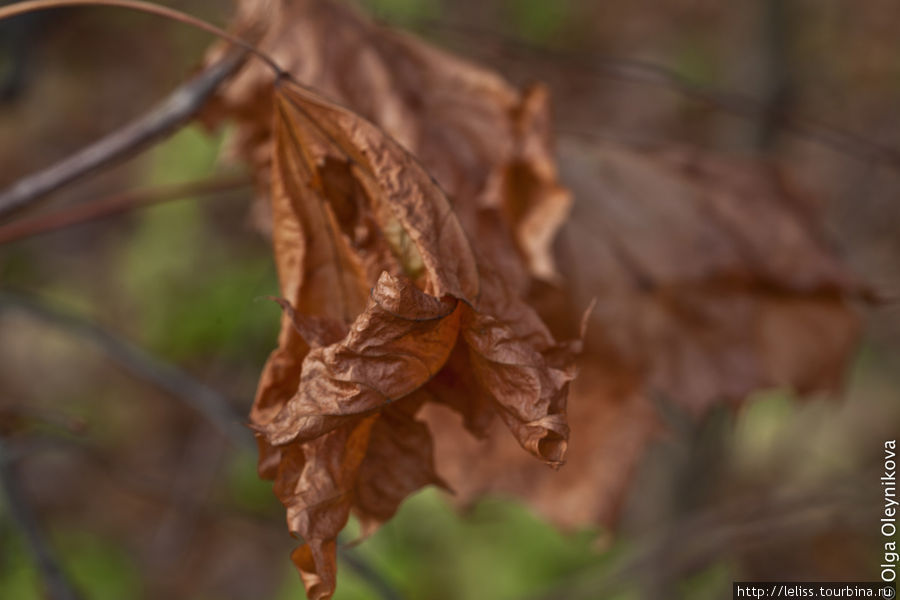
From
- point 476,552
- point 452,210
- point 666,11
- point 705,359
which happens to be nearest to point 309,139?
point 452,210

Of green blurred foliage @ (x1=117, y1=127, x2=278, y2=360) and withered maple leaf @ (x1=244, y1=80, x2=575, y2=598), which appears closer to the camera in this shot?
withered maple leaf @ (x1=244, y1=80, x2=575, y2=598)

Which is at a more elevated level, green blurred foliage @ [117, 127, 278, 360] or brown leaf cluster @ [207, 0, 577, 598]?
green blurred foliage @ [117, 127, 278, 360]

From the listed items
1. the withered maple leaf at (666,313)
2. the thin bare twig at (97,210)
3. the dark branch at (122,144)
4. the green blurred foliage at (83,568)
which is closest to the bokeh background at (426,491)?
the green blurred foliage at (83,568)

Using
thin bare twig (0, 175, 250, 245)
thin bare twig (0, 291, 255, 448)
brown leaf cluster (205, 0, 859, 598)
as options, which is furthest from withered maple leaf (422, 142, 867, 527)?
thin bare twig (0, 175, 250, 245)

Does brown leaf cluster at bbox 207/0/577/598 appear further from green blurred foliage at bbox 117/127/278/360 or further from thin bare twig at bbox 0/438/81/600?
green blurred foliage at bbox 117/127/278/360

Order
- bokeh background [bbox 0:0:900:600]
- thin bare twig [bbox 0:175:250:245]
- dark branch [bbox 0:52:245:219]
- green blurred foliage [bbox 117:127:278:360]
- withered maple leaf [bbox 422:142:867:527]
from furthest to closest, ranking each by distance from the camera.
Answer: green blurred foliage [bbox 117:127:278:360]
bokeh background [bbox 0:0:900:600]
withered maple leaf [bbox 422:142:867:527]
thin bare twig [bbox 0:175:250:245]
dark branch [bbox 0:52:245:219]

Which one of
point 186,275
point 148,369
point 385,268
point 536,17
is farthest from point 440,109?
point 536,17

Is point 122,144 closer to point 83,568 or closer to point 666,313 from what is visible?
point 666,313

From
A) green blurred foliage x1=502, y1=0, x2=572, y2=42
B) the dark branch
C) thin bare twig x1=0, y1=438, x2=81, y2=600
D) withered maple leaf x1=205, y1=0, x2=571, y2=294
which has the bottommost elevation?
thin bare twig x1=0, y1=438, x2=81, y2=600
